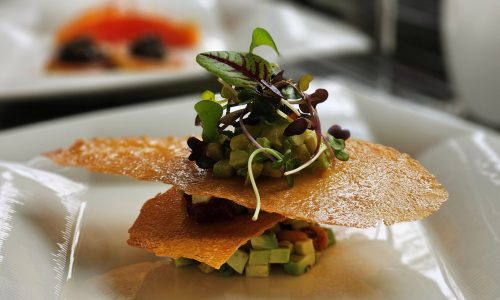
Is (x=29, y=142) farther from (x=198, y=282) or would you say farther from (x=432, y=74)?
(x=432, y=74)

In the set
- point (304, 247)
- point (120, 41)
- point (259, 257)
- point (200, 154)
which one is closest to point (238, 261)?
point (259, 257)

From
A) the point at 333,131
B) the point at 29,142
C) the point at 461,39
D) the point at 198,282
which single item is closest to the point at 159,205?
the point at 198,282

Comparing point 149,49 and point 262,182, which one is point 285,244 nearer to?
point 262,182

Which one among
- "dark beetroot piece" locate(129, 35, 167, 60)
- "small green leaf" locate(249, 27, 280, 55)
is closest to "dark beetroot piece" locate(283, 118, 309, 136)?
"small green leaf" locate(249, 27, 280, 55)

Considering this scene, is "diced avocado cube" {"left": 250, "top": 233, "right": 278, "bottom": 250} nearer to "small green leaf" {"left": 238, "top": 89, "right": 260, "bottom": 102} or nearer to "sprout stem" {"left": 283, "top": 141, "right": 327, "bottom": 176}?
"sprout stem" {"left": 283, "top": 141, "right": 327, "bottom": 176}

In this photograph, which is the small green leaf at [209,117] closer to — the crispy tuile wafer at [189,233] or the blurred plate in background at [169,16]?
the crispy tuile wafer at [189,233]

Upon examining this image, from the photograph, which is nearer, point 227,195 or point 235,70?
point 227,195
